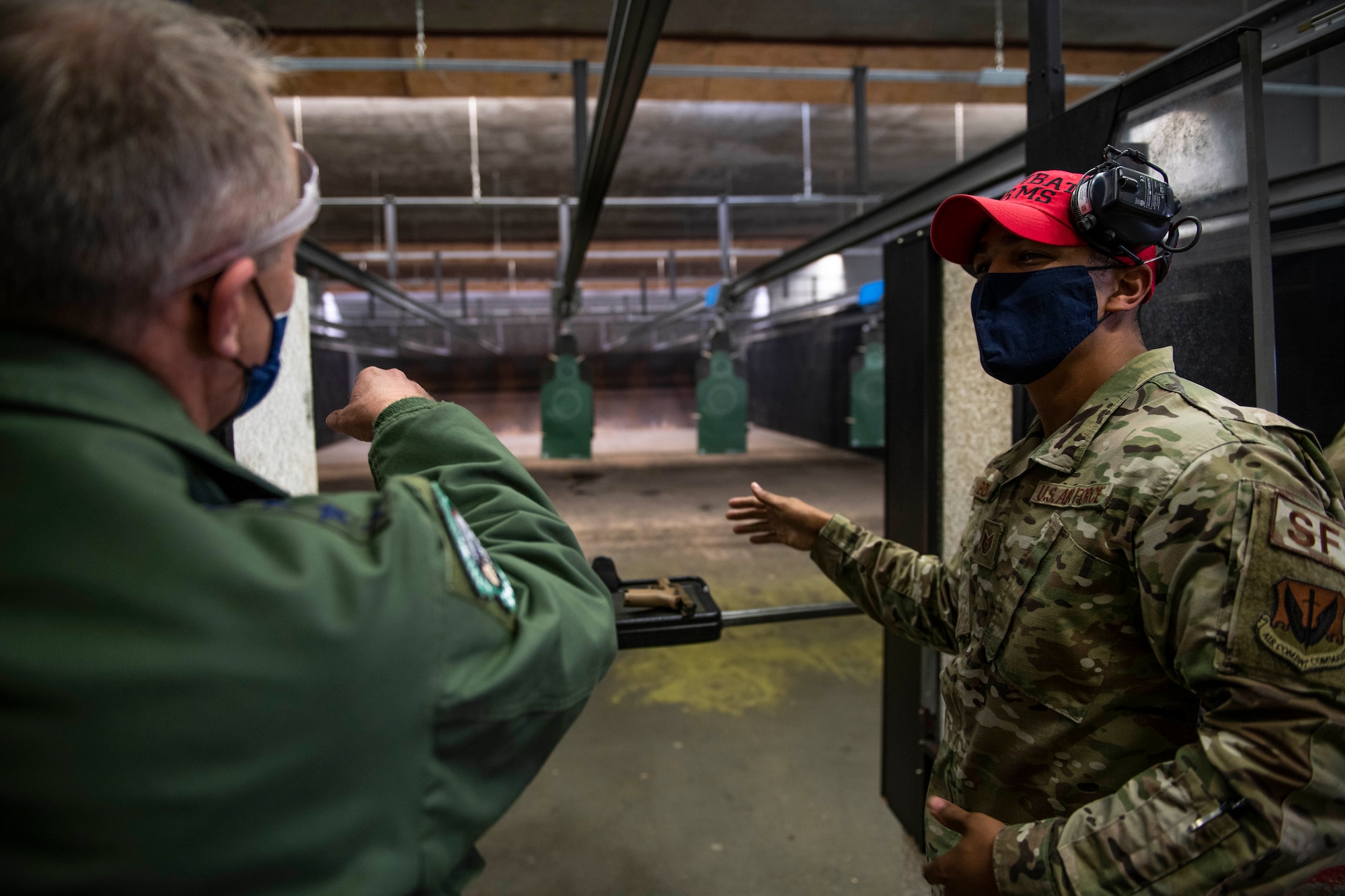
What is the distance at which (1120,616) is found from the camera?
0.73m

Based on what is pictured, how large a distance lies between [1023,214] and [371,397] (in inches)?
31.1

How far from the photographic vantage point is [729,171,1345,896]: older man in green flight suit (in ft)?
1.99

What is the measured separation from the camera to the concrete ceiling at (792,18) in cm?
296

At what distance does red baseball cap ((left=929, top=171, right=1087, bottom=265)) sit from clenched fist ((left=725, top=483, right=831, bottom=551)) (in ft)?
1.54

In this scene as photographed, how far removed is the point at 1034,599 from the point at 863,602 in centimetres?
38

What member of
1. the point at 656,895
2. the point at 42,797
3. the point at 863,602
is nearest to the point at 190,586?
the point at 42,797

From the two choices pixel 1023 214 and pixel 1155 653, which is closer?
pixel 1155 653

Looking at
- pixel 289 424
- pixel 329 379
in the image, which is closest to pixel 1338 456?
pixel 289 424

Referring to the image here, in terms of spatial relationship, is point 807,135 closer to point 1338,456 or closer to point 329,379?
point 1338,456

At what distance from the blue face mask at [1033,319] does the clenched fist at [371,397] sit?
0.68 m

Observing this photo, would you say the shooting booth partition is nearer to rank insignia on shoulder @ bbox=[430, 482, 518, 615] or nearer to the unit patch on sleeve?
the unit patch on sleeve

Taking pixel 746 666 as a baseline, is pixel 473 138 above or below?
above

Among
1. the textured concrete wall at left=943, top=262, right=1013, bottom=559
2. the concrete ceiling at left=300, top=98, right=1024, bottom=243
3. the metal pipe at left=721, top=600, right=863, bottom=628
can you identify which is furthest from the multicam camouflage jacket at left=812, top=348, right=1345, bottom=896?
the concrete ceiling at left=300, top=98, right=1024, bottom=243

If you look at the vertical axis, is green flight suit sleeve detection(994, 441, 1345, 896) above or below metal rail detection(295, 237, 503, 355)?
below
